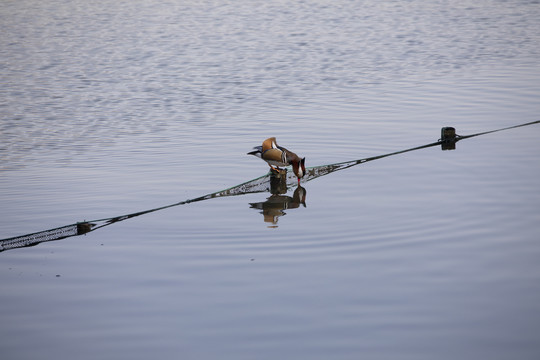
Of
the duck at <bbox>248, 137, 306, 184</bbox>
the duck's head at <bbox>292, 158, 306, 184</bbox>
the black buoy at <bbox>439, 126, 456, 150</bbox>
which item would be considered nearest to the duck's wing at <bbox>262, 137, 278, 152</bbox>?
the duck at <bbox>248, 137, 306, 184</bbox>

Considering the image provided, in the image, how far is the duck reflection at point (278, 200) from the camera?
942 centimetres

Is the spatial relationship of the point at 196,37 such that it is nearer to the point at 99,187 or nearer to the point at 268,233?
the point at 99,187

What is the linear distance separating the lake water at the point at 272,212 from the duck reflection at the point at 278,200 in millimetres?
46

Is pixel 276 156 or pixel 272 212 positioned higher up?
pixel 276 156

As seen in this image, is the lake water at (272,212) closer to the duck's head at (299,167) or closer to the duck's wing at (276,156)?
the duck's head at (299,167)

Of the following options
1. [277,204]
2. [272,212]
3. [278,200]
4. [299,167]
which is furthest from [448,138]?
[272,212]

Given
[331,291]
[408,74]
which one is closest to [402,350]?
[331,291]

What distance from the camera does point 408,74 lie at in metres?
19.8

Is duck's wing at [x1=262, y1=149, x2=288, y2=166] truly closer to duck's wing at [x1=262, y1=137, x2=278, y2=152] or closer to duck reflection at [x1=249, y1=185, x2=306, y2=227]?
duck's wing at [x1=262, y1=137, x2=278, y2=152]

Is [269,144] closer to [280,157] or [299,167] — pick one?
[280,157]

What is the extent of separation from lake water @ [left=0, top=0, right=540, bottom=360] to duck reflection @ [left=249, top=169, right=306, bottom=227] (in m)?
0.05

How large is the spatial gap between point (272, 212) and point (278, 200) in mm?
499

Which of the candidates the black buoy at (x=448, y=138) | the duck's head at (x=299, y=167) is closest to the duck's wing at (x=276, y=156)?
the duck's head at (x=299, y=167)

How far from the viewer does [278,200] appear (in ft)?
32.7
